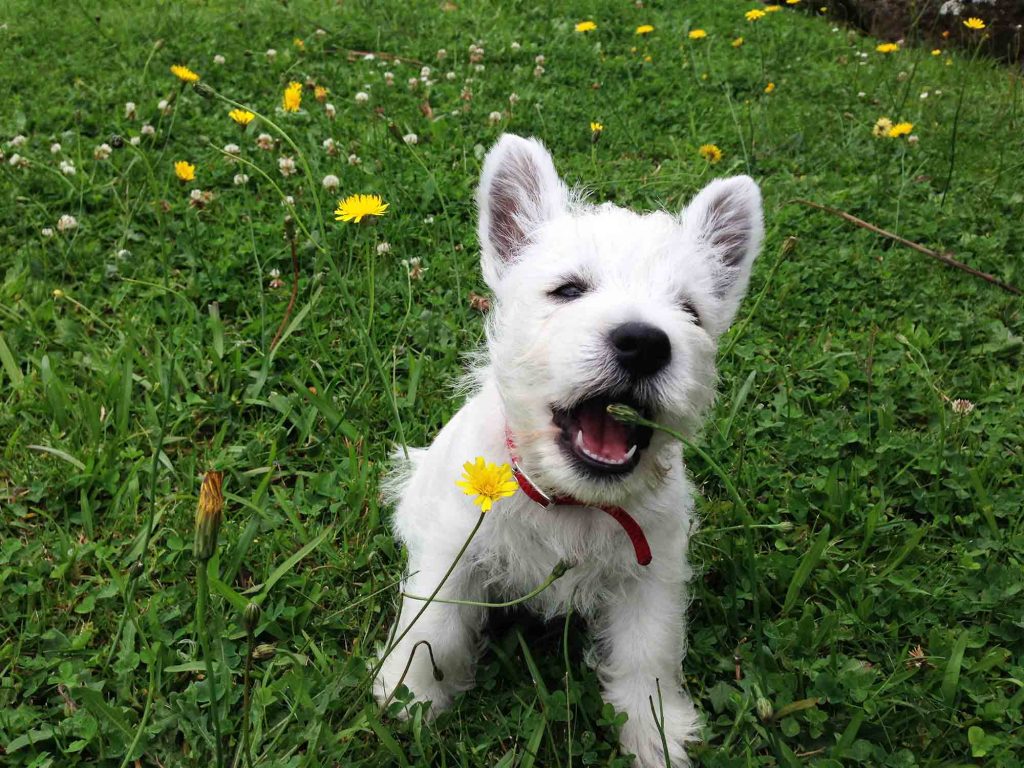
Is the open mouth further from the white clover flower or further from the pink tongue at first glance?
the white clover flower

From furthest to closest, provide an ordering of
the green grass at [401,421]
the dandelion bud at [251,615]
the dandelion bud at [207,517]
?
the green grass at [401,421]
the dandelion bud at [251,615]
the dandelion bud at [207,517]

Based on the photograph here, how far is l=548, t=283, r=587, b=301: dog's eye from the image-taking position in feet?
7.93

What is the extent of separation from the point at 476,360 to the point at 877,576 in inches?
71.4

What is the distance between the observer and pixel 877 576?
114 inches

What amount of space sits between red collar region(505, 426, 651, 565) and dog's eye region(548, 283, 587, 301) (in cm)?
46

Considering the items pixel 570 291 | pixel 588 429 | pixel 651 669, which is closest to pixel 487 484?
pixel 588 429

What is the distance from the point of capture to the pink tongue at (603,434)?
2197mm

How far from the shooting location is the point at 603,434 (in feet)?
7.33

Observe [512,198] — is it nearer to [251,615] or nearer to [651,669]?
[651,669]

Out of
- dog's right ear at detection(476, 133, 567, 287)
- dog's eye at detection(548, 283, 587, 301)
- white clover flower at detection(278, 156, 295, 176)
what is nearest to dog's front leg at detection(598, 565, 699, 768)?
dog's eye at detection(548, 283, 587, 301)

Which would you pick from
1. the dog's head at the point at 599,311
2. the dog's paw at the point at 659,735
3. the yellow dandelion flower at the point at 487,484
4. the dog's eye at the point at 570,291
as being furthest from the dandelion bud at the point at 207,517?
the dog's paw at the point at 659,735

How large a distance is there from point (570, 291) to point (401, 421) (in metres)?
1.40

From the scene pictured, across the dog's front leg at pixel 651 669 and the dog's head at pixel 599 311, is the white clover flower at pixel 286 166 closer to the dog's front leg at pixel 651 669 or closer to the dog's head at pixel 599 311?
the dog's head at pixel 599 311

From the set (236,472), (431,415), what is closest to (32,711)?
(236,472)
